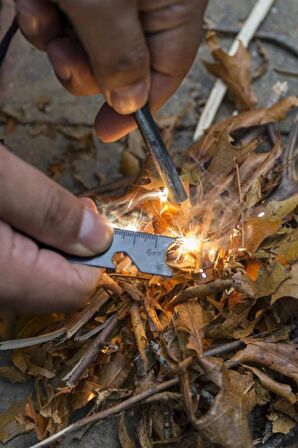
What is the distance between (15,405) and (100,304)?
1.09 feet

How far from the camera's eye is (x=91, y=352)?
1623mm

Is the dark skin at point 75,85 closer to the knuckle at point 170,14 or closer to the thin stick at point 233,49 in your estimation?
the knuckle at point 170,14

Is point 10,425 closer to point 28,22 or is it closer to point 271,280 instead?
point 271,280

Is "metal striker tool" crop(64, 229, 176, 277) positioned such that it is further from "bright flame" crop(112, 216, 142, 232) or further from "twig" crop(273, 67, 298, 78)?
"twig" crop(273, 67, 298, 78)

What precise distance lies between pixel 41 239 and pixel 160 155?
38 cm

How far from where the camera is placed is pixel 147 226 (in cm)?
177

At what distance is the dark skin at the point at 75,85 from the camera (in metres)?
1.40

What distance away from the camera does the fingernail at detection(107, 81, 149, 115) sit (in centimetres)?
155

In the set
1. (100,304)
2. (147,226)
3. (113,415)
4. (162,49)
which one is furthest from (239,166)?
(113,415)

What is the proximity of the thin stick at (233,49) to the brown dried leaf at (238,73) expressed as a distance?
5 cm

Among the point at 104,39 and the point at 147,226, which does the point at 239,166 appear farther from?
the point at 104,39

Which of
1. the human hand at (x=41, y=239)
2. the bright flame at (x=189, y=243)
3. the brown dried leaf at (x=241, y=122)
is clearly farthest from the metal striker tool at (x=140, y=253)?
the brown dried leaf at (x=241, y=122)

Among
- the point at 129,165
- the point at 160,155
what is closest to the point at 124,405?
the point at 160,155

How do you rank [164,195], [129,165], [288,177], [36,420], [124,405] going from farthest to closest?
[129,165], [288,177], [164,195], [36,420], [124,405]
